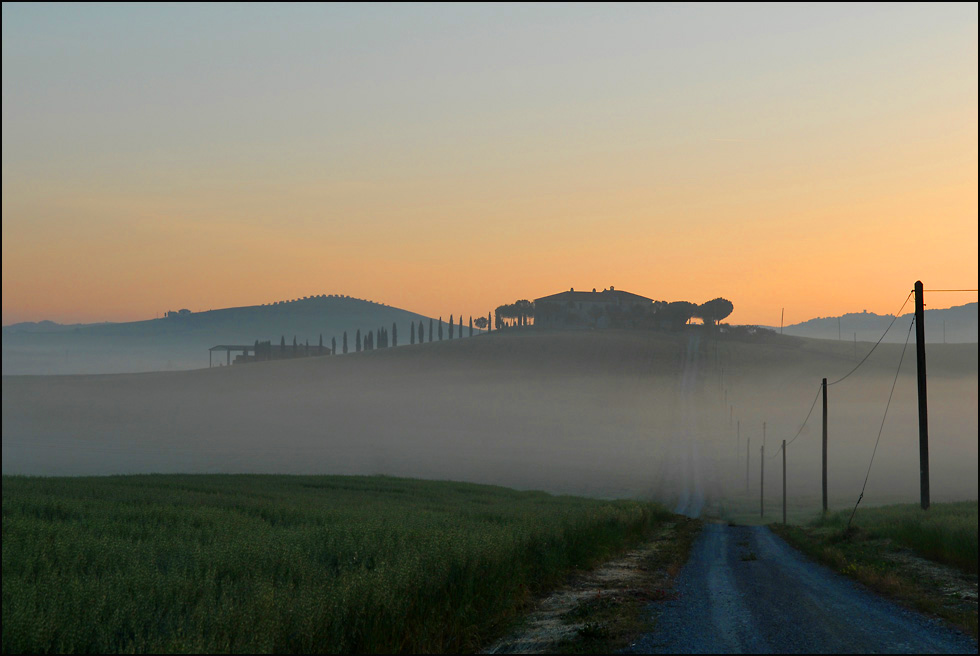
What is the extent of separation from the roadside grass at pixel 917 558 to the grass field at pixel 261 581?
23.6ft

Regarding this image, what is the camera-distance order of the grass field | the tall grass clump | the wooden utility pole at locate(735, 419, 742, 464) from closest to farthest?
the grass field, the tall grass clump, the wooden utility pole at locate(735, 419, 742, 464)

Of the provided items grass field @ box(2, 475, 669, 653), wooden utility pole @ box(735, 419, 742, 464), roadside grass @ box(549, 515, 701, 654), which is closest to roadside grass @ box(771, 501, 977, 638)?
roadside grass @ box(549, 515, 701, 654)

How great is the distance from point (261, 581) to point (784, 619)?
29.2 ft

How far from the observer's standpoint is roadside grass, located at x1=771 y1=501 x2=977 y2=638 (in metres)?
15.4

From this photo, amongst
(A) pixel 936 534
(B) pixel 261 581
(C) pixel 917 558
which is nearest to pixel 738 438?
(A) pixel 936 534

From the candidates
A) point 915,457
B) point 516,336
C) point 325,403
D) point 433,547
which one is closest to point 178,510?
point 433,547

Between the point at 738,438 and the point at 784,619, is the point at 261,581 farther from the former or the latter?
the point at 738,438

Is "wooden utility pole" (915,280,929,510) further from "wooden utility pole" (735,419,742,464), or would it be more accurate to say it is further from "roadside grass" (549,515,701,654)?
"wooden utility pole" (735,419,742,464)

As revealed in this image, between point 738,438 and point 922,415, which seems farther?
point 738,438

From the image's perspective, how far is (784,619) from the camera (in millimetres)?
13680

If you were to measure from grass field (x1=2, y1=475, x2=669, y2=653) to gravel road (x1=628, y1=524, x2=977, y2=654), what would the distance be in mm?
2898

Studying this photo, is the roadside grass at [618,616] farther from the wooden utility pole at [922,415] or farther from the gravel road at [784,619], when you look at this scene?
the wooden utility pole at [922,415]

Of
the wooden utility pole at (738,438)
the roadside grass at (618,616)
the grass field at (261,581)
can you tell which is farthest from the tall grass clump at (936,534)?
the wooden utility pole at (738,438)

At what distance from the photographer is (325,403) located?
5674 inches
